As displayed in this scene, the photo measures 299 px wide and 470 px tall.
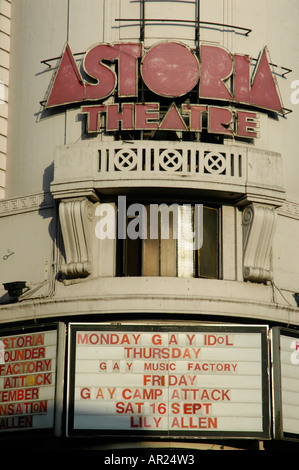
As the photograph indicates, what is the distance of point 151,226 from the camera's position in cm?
3000

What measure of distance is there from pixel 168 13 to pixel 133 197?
18.8 feet

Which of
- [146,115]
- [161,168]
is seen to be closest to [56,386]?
[161,168]

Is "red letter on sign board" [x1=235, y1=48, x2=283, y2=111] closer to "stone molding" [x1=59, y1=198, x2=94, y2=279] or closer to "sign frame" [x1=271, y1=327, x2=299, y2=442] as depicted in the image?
"stone molding" [x1=59, y1=198, x2=94, y2=279]

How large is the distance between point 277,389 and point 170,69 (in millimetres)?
9337

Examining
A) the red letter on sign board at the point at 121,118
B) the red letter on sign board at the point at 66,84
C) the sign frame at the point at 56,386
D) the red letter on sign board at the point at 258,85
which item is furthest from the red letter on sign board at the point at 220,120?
the sign frame at the point at 56,386

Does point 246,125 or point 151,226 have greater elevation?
point 246,125

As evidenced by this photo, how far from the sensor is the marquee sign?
28.1 m

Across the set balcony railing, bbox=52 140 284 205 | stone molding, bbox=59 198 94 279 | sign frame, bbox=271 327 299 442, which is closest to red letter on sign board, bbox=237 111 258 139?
balcony railing, bbox=52 140 284 205

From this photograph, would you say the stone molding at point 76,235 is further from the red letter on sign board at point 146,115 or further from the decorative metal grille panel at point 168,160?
the red letter on sign board at point 146,115

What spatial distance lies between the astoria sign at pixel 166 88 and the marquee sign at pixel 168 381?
5854mm

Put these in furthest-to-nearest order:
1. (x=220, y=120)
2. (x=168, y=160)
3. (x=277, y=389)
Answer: (x=220, y=120) < (x=168, y=160) < (x=277, y=389)

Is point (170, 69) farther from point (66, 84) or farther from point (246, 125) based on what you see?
point (66, 84)

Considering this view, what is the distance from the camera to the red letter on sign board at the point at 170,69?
1202 inches
